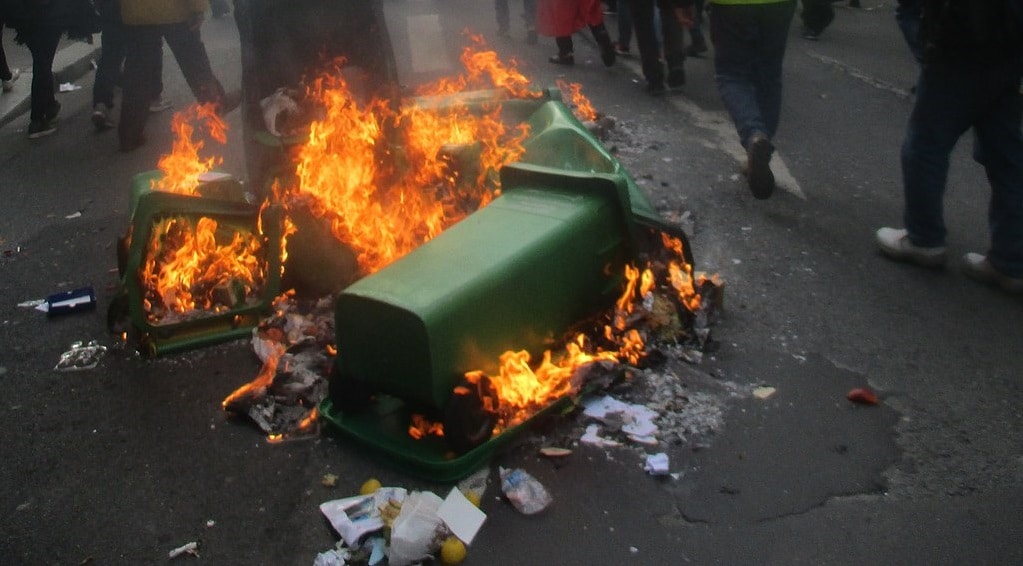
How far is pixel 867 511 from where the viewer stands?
319 centimetres

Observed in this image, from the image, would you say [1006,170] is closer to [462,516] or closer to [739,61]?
[739,61]

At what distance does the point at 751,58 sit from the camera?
6105 millimetres

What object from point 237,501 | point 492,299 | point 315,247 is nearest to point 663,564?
point 492,299

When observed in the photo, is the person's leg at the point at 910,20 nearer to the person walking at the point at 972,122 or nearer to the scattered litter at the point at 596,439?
the person walking at the point at 972,122

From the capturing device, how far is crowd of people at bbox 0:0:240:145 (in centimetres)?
772

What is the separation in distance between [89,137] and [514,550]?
23.4ft

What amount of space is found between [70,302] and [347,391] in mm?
2298

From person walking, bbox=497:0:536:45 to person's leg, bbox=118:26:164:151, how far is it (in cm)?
476

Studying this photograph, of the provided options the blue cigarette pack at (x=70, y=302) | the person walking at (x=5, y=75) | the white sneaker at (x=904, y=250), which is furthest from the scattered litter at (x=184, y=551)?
the person walking at (x=5, y=75)

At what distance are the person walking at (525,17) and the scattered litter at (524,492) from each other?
866 centimetres

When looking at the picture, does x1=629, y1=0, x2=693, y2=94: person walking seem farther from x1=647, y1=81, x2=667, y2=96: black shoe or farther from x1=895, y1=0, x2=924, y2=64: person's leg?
x1=895, y1=0, x2=924, y2=64: person's leg

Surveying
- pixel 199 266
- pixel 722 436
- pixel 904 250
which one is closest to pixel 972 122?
pixel 904 250

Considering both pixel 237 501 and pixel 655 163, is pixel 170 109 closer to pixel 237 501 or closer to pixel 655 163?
pixel 655 163

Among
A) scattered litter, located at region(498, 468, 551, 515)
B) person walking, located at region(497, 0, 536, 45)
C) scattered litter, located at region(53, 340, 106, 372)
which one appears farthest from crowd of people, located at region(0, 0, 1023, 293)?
scattered litter, located at region(498, 468, 551, 515)
